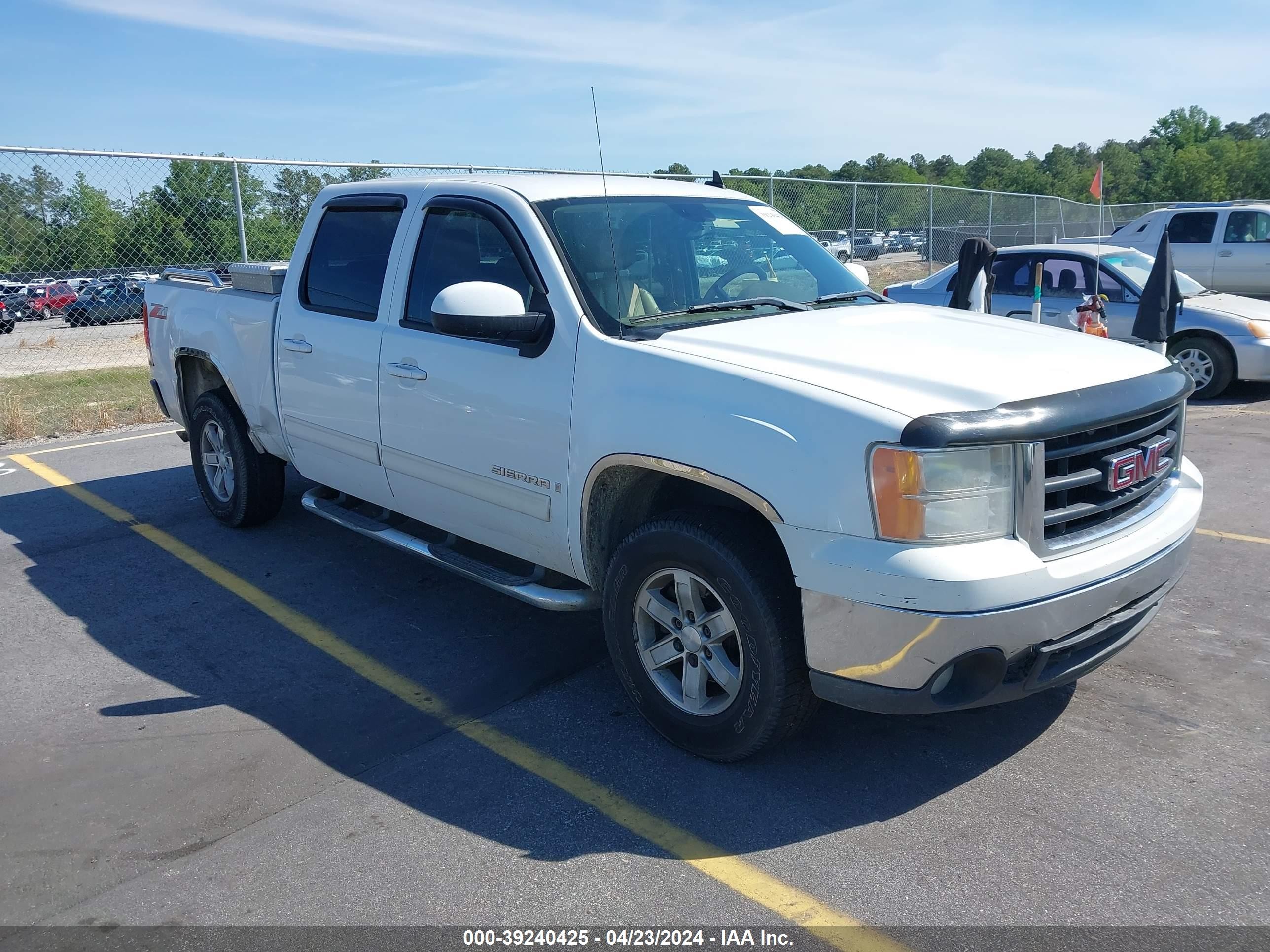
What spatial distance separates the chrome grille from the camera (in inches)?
127

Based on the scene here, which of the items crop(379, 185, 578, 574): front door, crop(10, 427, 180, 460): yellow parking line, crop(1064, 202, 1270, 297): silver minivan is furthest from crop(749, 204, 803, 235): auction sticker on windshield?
crop(1064, 202, 1270, 297): silver minivan

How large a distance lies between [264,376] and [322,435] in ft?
2.29

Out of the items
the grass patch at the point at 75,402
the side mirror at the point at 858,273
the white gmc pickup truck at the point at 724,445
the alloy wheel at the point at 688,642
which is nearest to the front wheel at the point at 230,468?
the white gmc pickup truck at the point at 724,445

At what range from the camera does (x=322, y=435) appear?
532 centimetres

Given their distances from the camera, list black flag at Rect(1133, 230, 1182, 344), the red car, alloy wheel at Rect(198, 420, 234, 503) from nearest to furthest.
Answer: alloy wheel at Rect(198, 420, 234, 503)
black flag at Rect(1133, 230, 1182, 344)
the red car

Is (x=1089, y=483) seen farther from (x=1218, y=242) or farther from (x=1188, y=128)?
(x=1188, y=128)

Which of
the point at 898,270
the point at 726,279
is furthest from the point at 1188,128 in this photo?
the point at 726,279

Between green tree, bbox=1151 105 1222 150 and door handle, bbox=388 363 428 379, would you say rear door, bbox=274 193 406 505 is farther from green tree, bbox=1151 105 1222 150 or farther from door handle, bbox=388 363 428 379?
green tree, bbox=1151 105 1222 150

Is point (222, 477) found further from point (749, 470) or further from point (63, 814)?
point (749, 470)

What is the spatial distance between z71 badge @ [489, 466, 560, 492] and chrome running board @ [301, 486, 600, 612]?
446mm

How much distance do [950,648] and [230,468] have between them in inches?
193

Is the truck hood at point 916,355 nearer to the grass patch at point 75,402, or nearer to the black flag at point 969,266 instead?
the black flag at point 969,266

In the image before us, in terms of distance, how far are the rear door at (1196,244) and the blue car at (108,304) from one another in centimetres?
1491

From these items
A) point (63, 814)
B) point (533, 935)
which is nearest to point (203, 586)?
point (63, 814)
